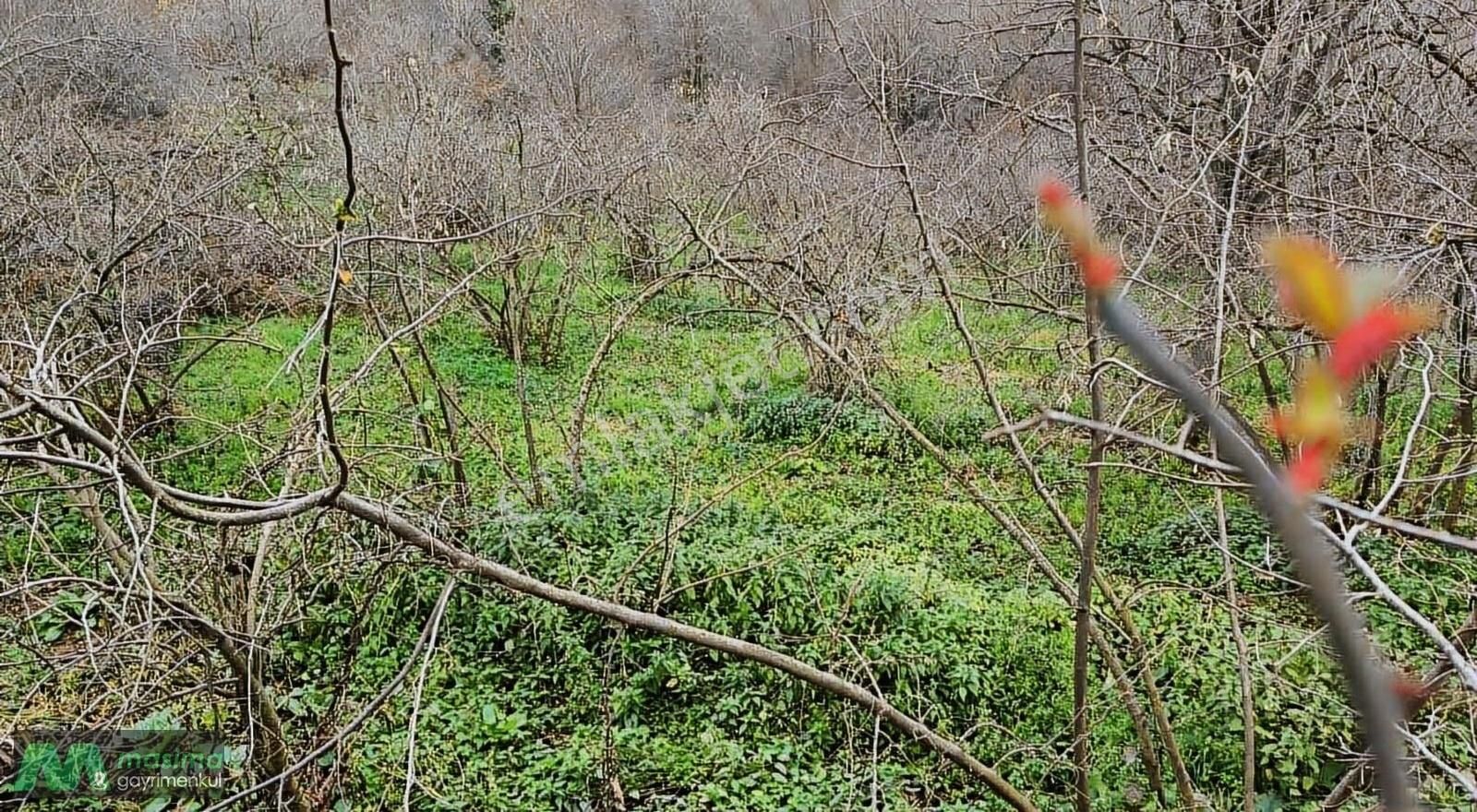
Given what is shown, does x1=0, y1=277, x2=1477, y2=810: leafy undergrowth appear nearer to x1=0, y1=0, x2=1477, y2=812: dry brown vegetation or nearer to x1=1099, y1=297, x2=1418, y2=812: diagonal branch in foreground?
x1=0, y1=0, x2=1477, y2=812: dry brown vegetation

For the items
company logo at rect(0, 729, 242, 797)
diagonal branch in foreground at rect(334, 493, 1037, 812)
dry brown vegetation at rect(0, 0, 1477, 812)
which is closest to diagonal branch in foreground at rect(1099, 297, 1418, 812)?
dry brown vegetation at rect(0, 0, 1477, 812)

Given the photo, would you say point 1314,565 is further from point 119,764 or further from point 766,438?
point 766,438

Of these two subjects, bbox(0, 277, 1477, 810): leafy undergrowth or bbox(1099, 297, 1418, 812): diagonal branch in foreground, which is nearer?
bbox(1099, 297, 1418, 812): diagonal branch in foreground

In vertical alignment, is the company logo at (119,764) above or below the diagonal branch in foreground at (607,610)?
below

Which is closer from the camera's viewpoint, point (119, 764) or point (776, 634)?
point (119, 764)

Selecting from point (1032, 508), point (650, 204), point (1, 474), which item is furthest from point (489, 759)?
point (650, 204)

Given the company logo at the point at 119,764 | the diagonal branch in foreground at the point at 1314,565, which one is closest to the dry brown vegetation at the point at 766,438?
the diagonal branch in foreground at the point at 1314,565

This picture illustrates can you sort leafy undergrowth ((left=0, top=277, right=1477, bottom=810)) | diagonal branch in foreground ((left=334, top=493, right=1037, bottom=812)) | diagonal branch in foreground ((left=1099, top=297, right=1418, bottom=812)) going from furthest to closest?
1. leafy undergrowth ((left=0, top=277, right=1477, bottom=810))
2. diagonal branch in foreground ((left=334, top=493, right=1037, bottom=812))
3. diagonal branch in foreground ((left=1099, top=297, right=1418, bottom=812))

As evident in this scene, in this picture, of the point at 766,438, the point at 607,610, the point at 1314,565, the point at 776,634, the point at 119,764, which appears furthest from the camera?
the point at 766,438

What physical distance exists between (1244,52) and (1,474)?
20.5 ft

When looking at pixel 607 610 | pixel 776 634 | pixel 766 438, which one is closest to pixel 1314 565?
pixel 607 610

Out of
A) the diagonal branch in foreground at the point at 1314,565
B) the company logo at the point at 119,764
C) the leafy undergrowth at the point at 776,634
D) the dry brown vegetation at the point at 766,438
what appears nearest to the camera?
the diagonal branch in foreground at the point at 1314,565

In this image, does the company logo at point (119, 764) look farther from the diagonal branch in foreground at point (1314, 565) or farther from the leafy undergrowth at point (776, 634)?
the diagonal branch in foreground at point (1314, 565)

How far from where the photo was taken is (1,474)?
3.06 m
